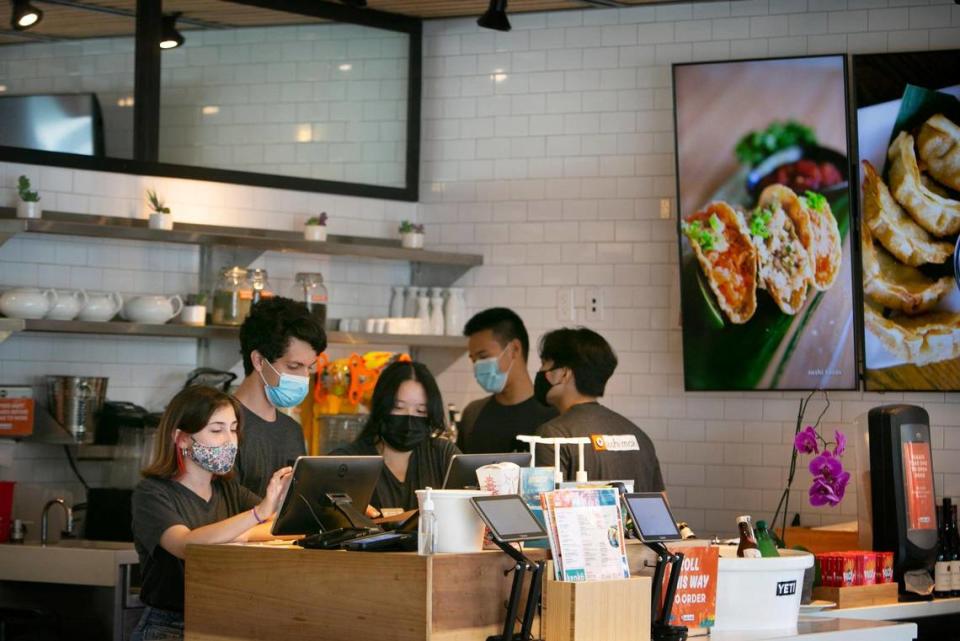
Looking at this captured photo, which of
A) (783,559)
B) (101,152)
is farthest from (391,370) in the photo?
(101,152)

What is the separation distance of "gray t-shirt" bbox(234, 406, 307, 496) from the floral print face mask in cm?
40

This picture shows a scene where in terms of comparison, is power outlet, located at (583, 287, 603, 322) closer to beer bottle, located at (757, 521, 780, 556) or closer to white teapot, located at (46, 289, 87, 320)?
white teapot, located at (46, 289, 87, 320)

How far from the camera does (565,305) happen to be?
6738 millimetres

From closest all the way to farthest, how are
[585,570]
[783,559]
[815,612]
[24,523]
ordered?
[585,570] → [783,559] → [815,612] → [24,523]

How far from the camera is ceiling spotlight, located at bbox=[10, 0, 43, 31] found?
5.85 m

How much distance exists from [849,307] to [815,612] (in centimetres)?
214

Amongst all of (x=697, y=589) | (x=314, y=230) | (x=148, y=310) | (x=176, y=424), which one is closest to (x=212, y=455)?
(x=176, y=424)

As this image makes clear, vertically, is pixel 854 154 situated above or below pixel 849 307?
above

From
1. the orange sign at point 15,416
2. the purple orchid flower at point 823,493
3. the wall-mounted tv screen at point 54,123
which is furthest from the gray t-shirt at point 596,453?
the wall-mounted tv screen at point 54,123

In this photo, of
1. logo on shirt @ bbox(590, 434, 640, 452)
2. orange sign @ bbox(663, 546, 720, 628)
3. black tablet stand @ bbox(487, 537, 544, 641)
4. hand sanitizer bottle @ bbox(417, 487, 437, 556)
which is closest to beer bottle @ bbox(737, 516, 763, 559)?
A: orange sign @ bbox(663, 546, 720, 628)

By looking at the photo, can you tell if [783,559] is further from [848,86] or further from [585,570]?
[848,86]

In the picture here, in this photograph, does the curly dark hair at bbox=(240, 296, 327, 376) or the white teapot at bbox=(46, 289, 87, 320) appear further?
the white teapot at bbox=(46, 289, 87, 320)

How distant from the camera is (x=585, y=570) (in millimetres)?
3137

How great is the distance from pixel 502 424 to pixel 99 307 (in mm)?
1667
